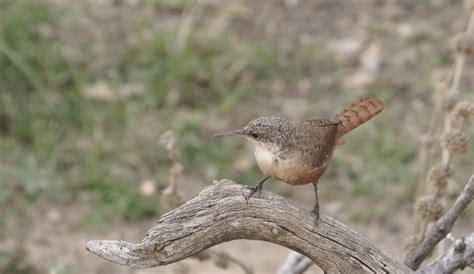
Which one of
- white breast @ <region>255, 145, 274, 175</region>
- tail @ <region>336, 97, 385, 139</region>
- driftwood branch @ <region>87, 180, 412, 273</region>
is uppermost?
tail @ <region>336, 97, 385, 139</region>

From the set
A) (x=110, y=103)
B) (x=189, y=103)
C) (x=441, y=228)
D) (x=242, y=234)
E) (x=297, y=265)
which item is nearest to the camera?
(x=242, y=234)

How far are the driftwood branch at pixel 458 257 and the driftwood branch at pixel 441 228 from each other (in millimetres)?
126

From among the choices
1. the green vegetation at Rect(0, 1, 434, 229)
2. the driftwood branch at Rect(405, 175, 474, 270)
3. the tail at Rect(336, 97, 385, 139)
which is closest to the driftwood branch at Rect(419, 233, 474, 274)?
the driftwood branch at Rect(405, 175, 474, 270)

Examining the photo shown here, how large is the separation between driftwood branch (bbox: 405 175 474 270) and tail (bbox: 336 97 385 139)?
0.43m

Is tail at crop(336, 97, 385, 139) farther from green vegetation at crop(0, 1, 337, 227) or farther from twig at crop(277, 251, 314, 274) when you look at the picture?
green vegetation at crop(0, 1, 337, 227)

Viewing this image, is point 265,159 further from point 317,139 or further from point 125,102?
point 125,102

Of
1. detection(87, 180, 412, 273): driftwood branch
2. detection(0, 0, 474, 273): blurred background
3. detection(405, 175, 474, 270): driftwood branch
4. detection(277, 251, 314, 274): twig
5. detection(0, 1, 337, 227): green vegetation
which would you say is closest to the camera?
detection(87, 180, 412, 273): driftwood branch

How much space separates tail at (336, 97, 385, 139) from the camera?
113 inches

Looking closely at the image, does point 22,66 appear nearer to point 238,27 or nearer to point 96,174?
point 96,174

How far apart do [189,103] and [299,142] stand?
3.29 metres

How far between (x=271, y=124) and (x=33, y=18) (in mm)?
3631

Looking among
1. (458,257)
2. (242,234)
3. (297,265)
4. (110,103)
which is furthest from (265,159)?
(110,103)

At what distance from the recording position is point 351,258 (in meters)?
2.75

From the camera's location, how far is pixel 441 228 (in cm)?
311
